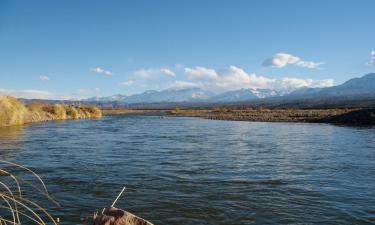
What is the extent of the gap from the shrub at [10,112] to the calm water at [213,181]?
17.7m

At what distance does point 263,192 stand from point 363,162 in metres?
6.79

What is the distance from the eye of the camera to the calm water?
877cm

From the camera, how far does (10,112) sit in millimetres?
37938

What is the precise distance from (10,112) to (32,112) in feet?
28.1

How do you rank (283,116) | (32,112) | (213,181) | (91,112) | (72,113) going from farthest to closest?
(91,112) < (283,116) < (72,113) < (32,112) < (213,181)

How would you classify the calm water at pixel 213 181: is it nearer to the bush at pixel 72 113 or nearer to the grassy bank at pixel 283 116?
the grassy bank at pixel 283 116

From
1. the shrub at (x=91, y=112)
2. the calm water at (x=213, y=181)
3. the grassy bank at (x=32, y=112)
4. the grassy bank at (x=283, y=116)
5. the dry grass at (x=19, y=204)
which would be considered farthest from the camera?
the shrub at (x=91, y=112)

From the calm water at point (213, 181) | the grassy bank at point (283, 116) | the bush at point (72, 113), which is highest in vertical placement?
the bush at point (72, 113)

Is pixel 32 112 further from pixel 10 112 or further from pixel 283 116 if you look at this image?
pixel 283 116

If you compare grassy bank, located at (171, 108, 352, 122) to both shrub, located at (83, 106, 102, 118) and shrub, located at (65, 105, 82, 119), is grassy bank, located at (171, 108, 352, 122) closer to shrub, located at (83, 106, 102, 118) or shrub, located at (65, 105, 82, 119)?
shrub, located at (83, 106, 102, 118)

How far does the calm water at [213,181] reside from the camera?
28.8 ft

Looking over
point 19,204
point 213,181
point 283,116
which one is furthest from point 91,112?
point 19,204

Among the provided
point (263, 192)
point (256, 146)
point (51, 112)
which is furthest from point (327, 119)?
point (263, 192)

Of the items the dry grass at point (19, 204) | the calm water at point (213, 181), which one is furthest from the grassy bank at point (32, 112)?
the dry grass at point (19, 204)
